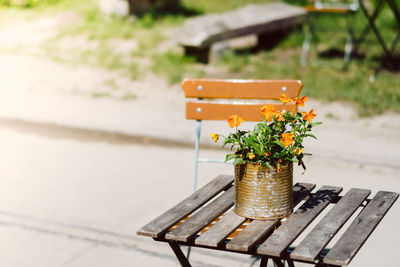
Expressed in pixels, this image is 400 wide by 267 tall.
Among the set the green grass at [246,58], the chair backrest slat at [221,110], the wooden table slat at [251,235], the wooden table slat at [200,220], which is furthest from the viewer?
the green grass at [246,58]

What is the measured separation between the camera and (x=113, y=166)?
5863 mm

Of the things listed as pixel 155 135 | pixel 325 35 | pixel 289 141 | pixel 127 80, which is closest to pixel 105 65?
pixel 127 80

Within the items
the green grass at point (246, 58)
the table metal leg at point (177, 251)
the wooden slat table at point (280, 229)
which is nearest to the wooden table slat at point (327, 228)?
the wooden slat table at point (280, 229)

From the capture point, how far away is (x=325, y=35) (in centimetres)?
1177

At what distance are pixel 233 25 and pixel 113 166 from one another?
484cm

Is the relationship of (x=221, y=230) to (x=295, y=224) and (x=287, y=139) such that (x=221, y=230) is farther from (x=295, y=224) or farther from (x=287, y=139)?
(x=287, y=139)

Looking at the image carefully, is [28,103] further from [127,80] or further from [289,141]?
[289,141]

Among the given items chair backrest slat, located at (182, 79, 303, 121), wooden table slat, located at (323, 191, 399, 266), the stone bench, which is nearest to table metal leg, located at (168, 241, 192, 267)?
wooden table slat, located at (323, 191, 399, 266)

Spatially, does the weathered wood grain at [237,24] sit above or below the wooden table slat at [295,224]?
above

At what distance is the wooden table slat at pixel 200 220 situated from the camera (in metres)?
2.63

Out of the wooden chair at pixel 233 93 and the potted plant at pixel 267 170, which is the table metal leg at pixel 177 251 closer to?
the potted plant at pixel 267 170

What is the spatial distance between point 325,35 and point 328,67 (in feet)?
8.39

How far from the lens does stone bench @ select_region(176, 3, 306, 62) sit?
973 centimetres

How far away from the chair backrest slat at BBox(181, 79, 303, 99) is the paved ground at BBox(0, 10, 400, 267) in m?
1.02
